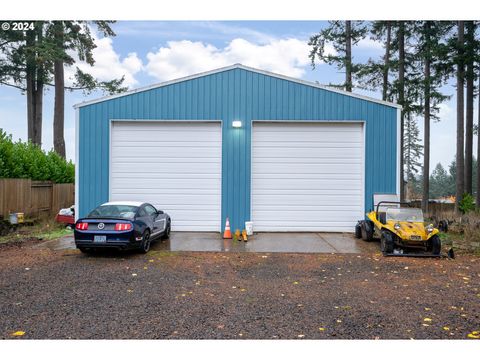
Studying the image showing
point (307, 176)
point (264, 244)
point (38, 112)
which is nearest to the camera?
point (264, 244)

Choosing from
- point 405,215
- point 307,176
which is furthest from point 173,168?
point 405,215

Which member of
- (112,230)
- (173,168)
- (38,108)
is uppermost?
(38,108)

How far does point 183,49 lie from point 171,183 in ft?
22.6

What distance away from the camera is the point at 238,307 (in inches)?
215

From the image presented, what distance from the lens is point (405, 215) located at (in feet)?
32.4

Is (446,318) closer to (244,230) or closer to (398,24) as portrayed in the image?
(244,230)

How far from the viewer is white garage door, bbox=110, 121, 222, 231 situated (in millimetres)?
13219

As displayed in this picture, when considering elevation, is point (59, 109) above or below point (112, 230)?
above

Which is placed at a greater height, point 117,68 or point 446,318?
point 117,68

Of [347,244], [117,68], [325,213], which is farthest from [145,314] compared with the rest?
[117,68]

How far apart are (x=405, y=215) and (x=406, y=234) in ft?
2.95

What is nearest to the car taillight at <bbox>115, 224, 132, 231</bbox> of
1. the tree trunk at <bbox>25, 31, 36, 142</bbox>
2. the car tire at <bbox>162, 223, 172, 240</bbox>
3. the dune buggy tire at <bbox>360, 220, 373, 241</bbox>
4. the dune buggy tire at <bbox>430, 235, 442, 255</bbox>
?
the car tire at <bbox>162, 223, 172, 240</bbox>

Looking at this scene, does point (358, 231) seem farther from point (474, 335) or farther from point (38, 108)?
point (38, 108)

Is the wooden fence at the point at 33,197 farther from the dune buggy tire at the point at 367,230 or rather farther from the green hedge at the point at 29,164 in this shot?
the dune buggy tire at the point at 367,230
